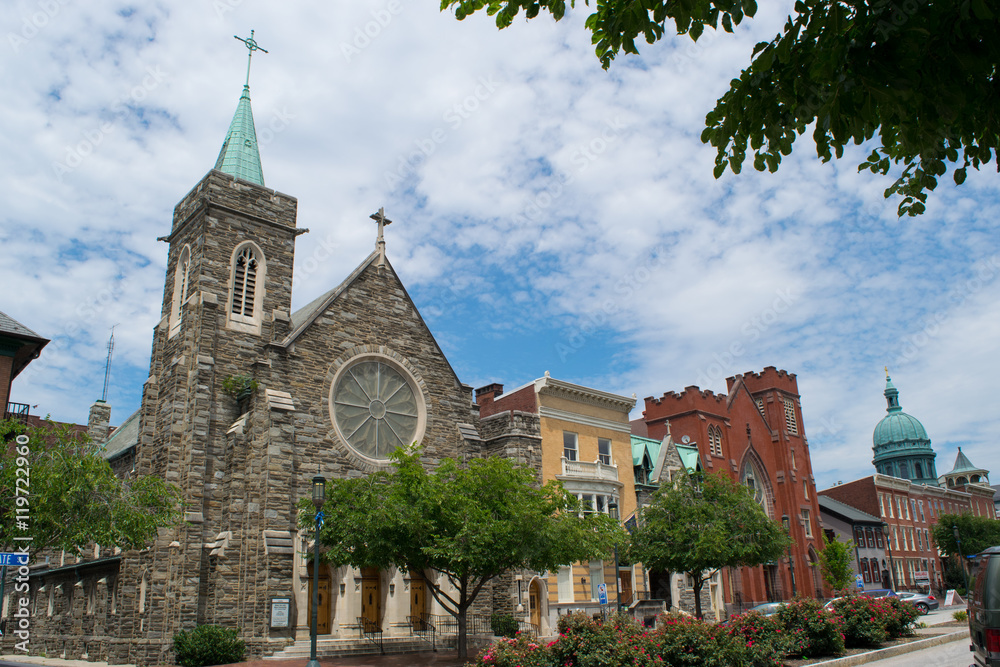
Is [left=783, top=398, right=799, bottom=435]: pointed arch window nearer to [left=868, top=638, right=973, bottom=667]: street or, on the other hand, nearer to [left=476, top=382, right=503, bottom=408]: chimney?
[left=476, top=382, right=503, bottom=408]: chimney

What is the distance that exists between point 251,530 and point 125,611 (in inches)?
208

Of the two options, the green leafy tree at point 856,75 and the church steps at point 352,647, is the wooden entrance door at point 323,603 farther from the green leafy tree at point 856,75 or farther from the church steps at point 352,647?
the green leafy tree at point 856,75

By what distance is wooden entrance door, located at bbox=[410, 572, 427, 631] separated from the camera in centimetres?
2700

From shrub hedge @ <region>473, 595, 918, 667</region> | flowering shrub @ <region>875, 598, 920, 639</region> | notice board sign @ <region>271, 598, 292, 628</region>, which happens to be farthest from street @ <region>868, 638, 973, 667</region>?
notice board sign @ <region>271, 598, 292, 628</region>

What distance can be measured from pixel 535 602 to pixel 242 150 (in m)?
23.4

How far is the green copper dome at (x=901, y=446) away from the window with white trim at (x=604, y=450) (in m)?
75.9

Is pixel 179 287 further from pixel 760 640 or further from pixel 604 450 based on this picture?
pixel 760 640

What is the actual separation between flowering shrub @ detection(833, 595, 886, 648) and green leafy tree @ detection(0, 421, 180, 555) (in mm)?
18274

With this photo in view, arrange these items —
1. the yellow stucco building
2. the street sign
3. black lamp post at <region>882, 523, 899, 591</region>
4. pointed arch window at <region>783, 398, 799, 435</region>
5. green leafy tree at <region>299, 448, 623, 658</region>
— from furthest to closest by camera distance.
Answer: black lamp post at <region>882, 523, 899, 591</region>
pointed arch window at <region>783, 398, 799, 435</region>
the yellow stucco building
green leafy tree at <region>299, 448, 623, 658</region>
the street sign

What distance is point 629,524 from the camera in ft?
119

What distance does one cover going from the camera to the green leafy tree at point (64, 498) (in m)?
17.7

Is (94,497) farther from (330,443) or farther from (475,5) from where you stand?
(475,5)

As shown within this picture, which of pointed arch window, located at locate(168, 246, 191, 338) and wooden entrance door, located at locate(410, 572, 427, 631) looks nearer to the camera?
wooden entrance door, located at locate(410, 572, 427, 631)

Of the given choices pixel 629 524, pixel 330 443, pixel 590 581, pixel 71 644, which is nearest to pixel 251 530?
pixel 330 443
